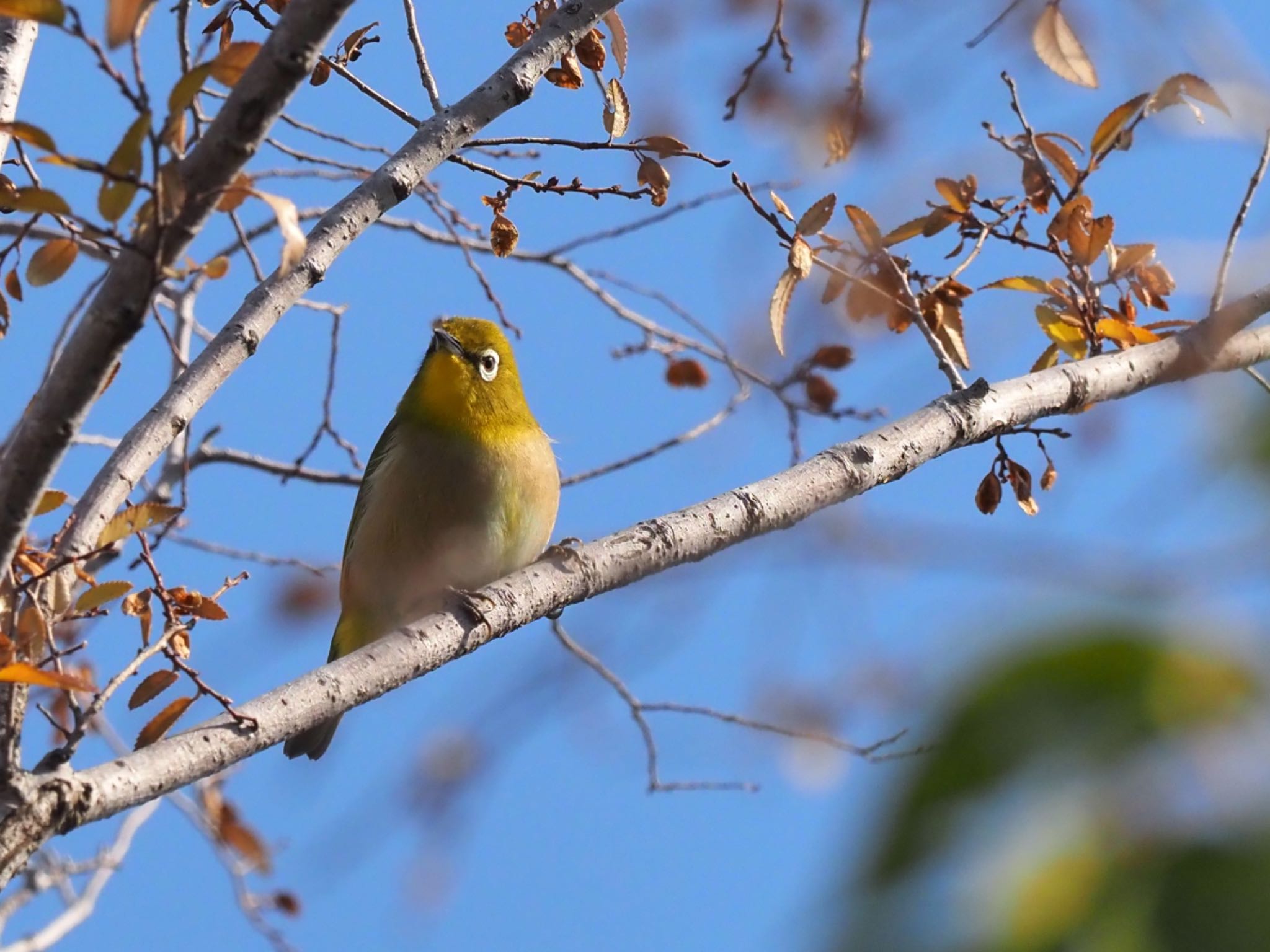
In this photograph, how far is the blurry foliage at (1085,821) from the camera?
1.01 m

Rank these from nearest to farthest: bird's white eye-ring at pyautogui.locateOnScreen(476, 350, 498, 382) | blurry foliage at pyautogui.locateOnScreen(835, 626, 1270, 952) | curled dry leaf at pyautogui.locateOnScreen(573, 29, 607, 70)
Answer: blurry foliage at pyautogui.locateOnScreen(835, 626, 1270, 952)
curled dry leaf at pyautogui.locateOnScreen(573, 29, 607, 70)
bird's white eye-ring at pyautogui.locateOnScreen(476, 350, 498, 382)

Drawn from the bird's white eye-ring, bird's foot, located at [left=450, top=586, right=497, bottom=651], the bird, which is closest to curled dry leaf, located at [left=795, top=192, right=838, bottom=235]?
bird's foot, located at [left=450, top=586, right=497, bottom=651]

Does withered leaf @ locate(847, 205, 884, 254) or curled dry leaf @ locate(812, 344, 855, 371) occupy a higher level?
curled dry leaf @ locate(812, 344, 855, 371)

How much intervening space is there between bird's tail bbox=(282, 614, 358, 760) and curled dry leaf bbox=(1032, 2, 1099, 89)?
11.9 ft

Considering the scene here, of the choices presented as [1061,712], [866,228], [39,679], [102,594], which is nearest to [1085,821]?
[1061,712]

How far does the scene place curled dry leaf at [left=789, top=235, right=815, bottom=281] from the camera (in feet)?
11.5

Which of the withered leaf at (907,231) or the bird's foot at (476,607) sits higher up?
the withered leaf at (907,231)

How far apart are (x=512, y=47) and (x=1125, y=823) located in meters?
3.24

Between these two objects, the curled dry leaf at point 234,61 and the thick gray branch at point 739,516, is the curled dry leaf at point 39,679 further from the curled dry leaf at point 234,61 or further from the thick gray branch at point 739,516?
the curled dry leaf at point 234,61

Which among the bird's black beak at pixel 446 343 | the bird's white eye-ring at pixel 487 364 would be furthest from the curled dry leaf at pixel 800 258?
the bird's black beak at pixel 446 343

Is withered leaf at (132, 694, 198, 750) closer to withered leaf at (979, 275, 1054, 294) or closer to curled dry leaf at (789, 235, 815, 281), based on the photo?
curled dry leaf at (789, 235, 815, 281)

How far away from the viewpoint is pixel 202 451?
583 centimetres

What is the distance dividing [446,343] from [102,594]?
137 inches

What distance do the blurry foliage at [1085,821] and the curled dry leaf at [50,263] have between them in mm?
2594
